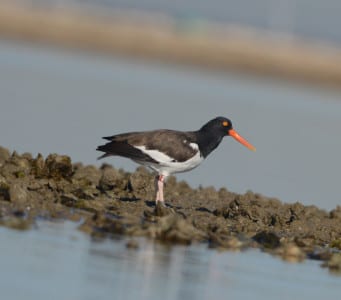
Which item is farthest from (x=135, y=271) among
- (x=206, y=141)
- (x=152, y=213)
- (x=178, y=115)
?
(x=178, y=115)

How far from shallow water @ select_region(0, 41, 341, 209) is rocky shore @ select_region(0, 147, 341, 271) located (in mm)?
4768

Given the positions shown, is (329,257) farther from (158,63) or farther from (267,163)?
(158,63)

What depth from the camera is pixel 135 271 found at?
35.4ft

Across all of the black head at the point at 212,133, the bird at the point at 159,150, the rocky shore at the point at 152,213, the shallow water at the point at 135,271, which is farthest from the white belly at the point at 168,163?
the shallow water at the point at 135,271

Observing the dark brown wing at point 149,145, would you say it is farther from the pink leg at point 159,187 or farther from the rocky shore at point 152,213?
the rocky shore at point 152,213

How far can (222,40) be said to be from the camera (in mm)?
71000

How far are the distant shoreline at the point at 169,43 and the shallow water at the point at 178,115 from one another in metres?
5.93

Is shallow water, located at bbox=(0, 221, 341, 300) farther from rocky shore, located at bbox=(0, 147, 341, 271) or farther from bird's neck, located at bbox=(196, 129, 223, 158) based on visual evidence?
bird's neck, located at bbox=(196, 129, 223, 158)

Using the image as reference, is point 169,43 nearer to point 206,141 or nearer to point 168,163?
point 206,141

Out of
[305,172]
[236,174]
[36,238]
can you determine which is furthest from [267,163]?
[36,238]

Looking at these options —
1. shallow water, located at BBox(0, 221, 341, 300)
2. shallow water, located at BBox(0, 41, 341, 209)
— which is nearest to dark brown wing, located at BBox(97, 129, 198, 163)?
shallow water, located at BBox(0, 221, 341, 300)

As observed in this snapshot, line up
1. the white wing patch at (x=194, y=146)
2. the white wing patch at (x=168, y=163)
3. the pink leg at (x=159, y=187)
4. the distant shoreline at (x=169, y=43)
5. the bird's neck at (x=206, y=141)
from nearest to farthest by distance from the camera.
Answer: the pink leg at (x=159, y=187), the white wing patch at (x=168, y=163), the white wing patch at (x=194, y=146), the bird's neck at (x=206, y=141), the distant shoreline at (x=169, y=43)

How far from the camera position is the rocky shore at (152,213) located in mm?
12773

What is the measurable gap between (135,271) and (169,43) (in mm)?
53523
